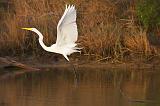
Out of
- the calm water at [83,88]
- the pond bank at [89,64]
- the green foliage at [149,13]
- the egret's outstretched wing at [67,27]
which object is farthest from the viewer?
the green foliage at [149,13]

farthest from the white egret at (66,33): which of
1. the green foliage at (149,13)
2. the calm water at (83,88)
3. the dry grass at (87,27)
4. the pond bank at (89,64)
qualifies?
the green foliage at (149,13)

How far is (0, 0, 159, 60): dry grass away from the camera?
18781 mm

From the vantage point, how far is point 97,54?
1881 cm

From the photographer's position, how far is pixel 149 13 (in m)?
19.3

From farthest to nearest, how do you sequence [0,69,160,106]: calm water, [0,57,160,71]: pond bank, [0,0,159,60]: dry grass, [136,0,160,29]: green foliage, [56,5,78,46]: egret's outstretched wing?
[136,0,160,29]: green foliage
[0,0,159,60]: dry grass
[0,57,160,71]: pond bank
[56,5,78,46]: egret's outstretched wing
[0,69,160,106]: calm water

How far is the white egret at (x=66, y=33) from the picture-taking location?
14586mm

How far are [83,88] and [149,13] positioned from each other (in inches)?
205

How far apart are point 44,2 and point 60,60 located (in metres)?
2.64

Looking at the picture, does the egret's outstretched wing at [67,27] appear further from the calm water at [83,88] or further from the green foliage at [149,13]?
the green foliage at [149,13]

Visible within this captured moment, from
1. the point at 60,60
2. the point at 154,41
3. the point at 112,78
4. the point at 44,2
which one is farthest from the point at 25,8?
the point at 112,78

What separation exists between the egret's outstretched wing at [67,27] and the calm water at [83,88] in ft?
2.90

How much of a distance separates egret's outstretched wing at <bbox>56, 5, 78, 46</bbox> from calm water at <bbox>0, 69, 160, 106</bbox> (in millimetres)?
884

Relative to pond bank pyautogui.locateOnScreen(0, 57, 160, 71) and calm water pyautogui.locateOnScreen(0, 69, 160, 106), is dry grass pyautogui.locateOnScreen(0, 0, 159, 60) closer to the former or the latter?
pond bank pyautogui.locateOnScreen(0, 57, 160, 71)

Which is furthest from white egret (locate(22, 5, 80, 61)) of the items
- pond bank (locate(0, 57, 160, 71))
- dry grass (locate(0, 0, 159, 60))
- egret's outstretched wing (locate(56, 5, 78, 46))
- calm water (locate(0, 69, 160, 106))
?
dry grass (locate(0, 0, 159, 60))
